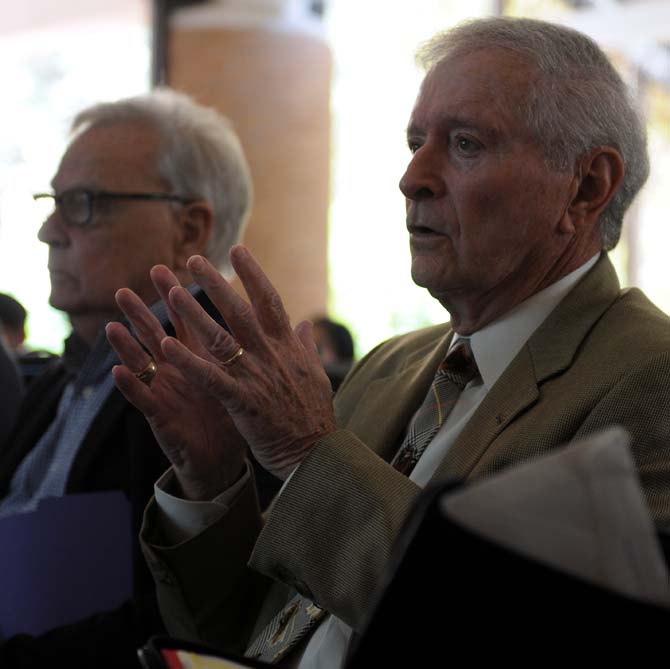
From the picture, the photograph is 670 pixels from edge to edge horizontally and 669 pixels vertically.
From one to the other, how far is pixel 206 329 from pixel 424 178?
48 cm

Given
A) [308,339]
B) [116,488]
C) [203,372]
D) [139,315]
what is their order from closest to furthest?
[203,372]
[308,339]
[139,315]
[116,488]

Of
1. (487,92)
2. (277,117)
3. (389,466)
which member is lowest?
(277,117)

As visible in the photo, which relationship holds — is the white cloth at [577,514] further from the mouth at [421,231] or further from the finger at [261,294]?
the mouth at [421,231]

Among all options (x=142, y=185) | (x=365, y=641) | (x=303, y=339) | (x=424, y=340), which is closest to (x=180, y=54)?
(x=142, y=185)

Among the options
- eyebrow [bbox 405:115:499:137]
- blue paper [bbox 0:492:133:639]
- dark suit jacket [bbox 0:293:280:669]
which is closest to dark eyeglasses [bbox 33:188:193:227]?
dark suit jacket [bbox 0:293:280:669]

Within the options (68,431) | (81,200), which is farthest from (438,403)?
(81,200)

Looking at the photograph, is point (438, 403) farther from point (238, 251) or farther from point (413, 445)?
point (238, 251)

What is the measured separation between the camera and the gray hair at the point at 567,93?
172 cm

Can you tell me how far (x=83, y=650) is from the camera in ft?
6.17

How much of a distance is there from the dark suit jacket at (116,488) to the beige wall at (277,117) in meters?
4.88

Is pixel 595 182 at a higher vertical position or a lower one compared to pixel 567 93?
lower

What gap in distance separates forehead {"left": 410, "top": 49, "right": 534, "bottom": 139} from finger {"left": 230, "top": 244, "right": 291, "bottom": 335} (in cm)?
45

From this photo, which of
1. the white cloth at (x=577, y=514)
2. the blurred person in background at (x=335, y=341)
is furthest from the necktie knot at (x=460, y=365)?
the blurred person in background at (x=335, y=341)

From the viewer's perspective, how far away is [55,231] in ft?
8.62
